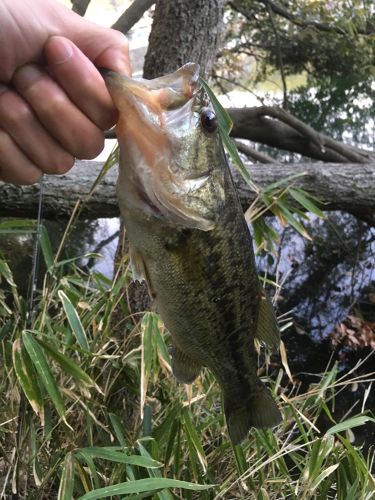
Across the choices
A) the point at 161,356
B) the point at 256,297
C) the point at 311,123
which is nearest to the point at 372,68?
the point at 311,123

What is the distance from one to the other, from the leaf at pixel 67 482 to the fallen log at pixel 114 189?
1.59 metres

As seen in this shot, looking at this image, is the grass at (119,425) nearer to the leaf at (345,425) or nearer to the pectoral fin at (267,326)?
the leaf at (345,425)

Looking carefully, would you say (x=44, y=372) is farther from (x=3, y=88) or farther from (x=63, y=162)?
(x=3, y=88)

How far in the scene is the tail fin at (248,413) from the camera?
1.61 m

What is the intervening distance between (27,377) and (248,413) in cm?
73

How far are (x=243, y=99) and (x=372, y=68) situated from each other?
523 centimetres

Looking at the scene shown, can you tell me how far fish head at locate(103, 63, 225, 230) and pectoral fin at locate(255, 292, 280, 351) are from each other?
30 centimetres

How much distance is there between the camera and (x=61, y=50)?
1.21 m

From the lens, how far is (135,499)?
182 cm

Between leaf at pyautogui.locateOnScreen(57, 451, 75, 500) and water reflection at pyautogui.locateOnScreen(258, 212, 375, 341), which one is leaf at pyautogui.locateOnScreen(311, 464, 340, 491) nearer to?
leaf at pyautogui.locateOnScreen(57, 451, 75, 500)

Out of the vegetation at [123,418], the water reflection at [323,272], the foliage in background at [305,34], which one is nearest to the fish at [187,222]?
the vegetation at [123,418]

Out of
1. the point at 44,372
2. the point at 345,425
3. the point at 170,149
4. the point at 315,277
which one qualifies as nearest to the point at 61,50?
the point at 170,149

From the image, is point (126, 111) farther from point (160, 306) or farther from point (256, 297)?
point (256, 297)

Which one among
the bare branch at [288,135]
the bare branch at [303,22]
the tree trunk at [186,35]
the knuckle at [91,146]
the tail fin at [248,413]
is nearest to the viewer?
the knuckle at [91,146]
